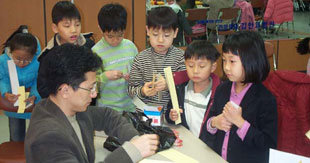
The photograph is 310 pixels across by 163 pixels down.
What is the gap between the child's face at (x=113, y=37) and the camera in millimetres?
2697

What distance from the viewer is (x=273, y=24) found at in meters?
6.54

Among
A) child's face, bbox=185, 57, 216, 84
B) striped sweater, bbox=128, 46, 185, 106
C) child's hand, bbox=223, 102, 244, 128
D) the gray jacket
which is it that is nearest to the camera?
the gray jacket

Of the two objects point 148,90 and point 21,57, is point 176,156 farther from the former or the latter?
point 21,57

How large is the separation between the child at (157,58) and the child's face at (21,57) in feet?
2.85

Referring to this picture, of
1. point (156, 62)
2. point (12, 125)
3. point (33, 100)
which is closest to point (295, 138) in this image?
point (156, 62)

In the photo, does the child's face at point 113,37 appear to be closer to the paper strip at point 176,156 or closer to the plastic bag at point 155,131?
the plastic bag at point 155,131

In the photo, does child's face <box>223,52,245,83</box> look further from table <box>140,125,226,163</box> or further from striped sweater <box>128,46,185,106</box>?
striped sweater <box>128,46,185,106</box>

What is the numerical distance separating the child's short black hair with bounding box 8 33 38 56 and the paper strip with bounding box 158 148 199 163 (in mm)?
1465

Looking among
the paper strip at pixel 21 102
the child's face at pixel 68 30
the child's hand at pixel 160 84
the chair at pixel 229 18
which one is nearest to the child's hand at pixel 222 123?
the child's hand at pixel 160 84

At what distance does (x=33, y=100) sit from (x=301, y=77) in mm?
1944

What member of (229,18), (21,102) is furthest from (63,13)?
(229,18)

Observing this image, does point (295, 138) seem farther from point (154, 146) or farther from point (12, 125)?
point (12, 125)

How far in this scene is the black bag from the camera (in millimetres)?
1961

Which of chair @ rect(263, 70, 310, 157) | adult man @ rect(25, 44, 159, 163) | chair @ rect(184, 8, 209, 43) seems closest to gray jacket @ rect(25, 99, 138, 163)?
adult man @ rect(25, 44, 159, 163)
